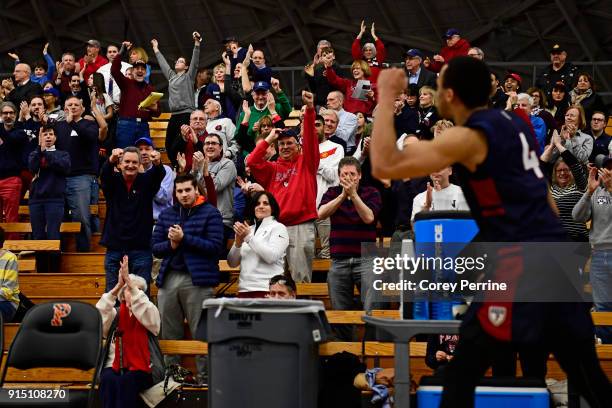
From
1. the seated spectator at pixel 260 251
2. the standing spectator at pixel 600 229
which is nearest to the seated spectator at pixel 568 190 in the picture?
the standing spectator at pixel 600 229

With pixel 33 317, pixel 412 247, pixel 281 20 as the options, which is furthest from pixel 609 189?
pixel 281 20

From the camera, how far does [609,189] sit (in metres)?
9.88

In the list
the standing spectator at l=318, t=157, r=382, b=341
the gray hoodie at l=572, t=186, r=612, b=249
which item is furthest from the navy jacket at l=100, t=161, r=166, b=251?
the gray hoodie at l=572, t=186, r=612, b=249

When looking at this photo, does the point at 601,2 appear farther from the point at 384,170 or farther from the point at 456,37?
the point at 384,170

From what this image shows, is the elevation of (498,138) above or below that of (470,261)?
above

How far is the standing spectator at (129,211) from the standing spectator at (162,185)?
0.92 meters

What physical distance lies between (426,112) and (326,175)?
10.8 ft

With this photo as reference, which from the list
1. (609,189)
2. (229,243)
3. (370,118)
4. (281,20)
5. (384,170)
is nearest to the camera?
(384,170)

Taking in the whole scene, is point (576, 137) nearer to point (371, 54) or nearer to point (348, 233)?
point (371, 54)

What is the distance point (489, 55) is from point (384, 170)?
1993 cm

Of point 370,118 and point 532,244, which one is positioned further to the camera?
point 370,118

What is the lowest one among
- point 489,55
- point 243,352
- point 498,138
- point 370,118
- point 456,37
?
point 243,352

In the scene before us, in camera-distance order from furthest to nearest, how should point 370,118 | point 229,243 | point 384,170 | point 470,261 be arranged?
point 370,118 < point 229,243 < point 470,261 < point 384,170

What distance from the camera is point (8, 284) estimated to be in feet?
33.2
